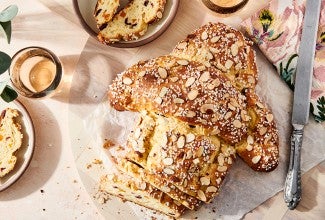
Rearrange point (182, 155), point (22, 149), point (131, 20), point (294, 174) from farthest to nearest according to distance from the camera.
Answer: point (22, 149)
point (131, 20)
point (294, 174)
point (182, 155)

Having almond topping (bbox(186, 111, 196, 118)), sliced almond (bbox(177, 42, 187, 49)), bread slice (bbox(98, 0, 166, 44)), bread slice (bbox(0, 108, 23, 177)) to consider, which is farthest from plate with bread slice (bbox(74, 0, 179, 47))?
bread slice (bbox(0, 108, 23, 177))

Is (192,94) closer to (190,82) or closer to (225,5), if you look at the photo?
(190,82)

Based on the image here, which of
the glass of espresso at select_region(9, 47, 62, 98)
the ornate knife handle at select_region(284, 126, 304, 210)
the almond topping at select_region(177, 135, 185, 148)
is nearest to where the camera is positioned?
the almond topping at select_region(177, 135, 185, 148)

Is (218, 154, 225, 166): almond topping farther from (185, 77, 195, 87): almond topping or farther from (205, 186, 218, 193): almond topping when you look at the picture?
(185, 77, 195, 87): almond topping

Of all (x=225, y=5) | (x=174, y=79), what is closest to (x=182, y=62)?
(x=174, y=79)

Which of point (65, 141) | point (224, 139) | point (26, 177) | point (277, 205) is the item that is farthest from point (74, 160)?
point (277, 205)
